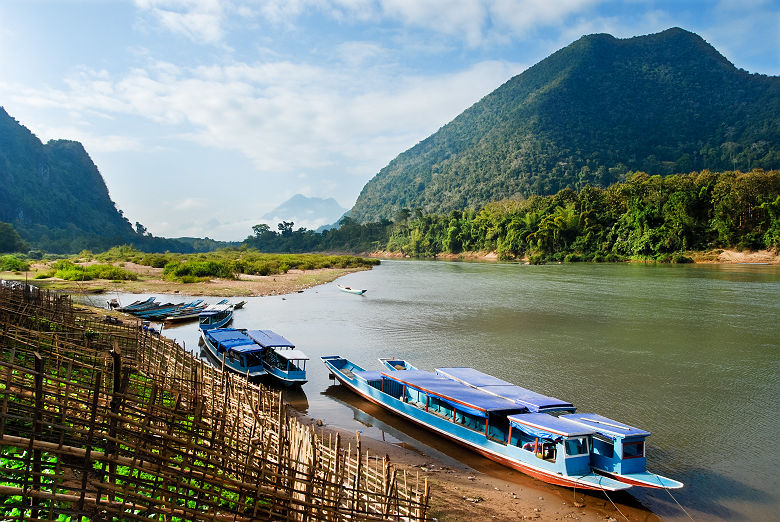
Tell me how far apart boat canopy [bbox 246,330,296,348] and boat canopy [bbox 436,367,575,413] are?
20.7 feet

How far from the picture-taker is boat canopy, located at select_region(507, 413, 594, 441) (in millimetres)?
11008

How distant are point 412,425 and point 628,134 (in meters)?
179

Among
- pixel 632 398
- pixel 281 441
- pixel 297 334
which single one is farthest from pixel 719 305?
pixel 281 441

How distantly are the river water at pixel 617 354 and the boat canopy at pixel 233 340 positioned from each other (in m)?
2.74

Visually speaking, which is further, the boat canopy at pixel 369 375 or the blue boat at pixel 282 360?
the blue boat at pixel 282 360

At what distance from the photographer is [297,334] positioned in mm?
27656

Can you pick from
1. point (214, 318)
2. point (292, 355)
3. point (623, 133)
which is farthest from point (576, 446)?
point (623, 133)

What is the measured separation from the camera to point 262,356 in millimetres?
19141

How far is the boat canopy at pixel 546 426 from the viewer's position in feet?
36.1

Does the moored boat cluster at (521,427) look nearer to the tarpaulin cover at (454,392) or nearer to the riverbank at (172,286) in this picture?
the tarpaulin cover at (454,392)

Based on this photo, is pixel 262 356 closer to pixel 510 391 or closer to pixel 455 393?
pixel 455 393

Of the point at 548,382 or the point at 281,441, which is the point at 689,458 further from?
the point at 281,441

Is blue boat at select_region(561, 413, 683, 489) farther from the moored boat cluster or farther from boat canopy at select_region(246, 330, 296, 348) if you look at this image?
boat canopy at select_region(246, 330, 296, 348)

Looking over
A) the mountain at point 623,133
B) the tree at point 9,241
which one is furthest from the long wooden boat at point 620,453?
the mountain at point 623,133
